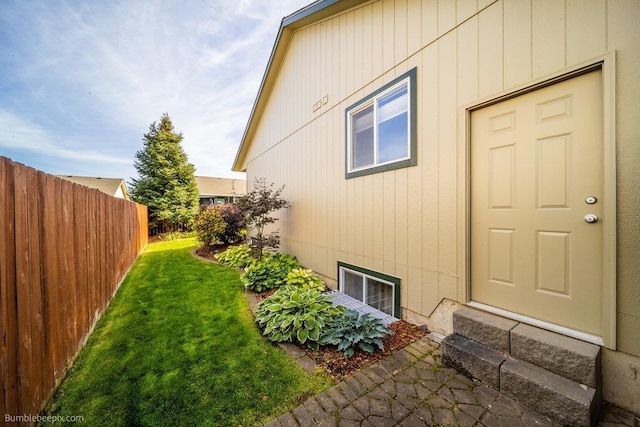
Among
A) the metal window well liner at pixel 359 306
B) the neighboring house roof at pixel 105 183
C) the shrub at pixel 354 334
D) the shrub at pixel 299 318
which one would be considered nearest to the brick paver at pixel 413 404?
the shrub at pixel 354 334

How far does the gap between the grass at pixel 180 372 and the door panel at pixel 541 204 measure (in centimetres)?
210

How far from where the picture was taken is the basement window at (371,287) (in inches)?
136

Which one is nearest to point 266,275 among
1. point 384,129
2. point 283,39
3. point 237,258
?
point 237,258

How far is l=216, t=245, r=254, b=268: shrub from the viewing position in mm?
6880

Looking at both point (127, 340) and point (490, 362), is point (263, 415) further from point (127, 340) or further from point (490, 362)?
point (127, 340)

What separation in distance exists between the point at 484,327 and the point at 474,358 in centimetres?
33

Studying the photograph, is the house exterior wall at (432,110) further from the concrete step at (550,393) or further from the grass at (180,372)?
the grass at (180,372)

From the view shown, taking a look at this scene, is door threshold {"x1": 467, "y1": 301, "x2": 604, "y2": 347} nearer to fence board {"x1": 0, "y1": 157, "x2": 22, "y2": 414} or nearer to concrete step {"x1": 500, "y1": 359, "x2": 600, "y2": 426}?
concrete step {"x1": 500, "y1": 359, "x2": 600, "y2": 426}

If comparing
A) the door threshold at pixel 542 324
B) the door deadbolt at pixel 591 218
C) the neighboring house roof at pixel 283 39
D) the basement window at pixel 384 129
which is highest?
the neighboring house roof at pixel 283 39

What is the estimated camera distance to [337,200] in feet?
15.3

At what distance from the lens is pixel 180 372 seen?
7.79 ft

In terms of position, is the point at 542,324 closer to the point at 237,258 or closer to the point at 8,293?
the point at 8,293

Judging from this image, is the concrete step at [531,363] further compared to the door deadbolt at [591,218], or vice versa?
the door deadbolt at [591,218]

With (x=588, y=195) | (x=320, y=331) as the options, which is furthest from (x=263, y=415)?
(x=588, y=195)
